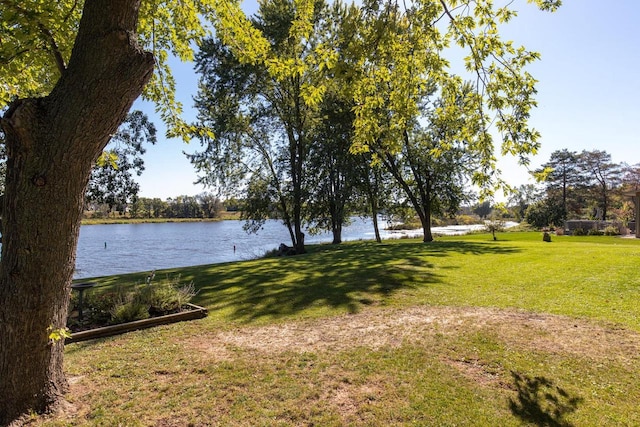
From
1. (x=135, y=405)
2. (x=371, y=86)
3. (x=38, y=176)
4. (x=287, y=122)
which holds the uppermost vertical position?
(x=287, y=122)

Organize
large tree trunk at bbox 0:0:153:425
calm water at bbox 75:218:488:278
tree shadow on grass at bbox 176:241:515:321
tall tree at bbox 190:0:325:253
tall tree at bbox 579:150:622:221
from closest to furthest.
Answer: large tree trunk at bbox 0:0:153:425 < tree shadow on grass at bbox 176:241:515:321 < tall tree at bbox 190:0:325:253 < calm water at bbox 75:218:488:278 < tall tree at bbox 579:150:622:221

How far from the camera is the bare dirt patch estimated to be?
488cm

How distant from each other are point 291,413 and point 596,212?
60.1 meters

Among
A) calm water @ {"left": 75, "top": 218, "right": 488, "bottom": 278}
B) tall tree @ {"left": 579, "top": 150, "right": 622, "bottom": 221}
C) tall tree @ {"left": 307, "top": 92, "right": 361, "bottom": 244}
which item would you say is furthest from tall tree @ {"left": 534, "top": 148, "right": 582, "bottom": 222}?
tall tree @ {"left": 307, "top": 92, "right": 361, "bottom": 244}

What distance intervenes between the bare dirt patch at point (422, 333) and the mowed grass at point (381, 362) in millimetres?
30

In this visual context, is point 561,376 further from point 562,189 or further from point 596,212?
point 562,189

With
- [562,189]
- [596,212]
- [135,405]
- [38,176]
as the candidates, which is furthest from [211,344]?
[562,189]

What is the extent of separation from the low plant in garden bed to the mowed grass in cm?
68

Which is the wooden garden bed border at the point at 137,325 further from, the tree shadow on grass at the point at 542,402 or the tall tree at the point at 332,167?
the tall tree at the point at 332,167

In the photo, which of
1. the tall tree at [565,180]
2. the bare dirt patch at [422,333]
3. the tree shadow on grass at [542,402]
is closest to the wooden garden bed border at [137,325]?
the bare dirt patch at [422,333]

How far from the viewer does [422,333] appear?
5.46m

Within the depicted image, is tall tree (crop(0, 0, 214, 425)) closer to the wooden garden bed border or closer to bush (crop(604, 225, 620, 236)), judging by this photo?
the wooden garden bed border

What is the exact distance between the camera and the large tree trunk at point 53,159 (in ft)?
10.0

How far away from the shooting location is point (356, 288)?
8828mm
